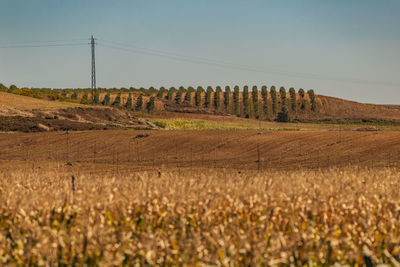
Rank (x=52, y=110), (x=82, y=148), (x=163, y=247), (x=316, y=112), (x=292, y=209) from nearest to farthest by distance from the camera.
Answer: (x=163, y=247) < (x=292, y=209) < (x=82, y=148) < (x=52, y=110) < (x=316, y=112)

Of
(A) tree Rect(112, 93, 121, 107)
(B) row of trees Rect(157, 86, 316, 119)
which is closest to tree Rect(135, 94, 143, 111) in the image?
(A) tree Rect(112, 93, 121, 107)

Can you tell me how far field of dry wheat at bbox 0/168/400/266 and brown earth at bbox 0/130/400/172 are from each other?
21706 millimetres

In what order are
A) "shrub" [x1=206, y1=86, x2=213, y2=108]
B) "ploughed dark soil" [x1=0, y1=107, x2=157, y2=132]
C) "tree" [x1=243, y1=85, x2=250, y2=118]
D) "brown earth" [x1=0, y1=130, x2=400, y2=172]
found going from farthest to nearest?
1. "shrub" [x1=206, y1=86, x2=213, y2=108]
2. "tree" [x1=243, y1=85, x2=250, y2=118]
3. "ploughed dark soil" [x1=0, y1=107, x2=157, y2=132]
4. "brown earth" [x1=0, y1=130, x2=400, y2=172]

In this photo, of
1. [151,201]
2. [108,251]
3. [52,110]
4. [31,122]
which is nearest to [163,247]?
[108,251]

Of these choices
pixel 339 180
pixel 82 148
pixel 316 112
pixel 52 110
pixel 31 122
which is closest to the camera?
pixel 339 180

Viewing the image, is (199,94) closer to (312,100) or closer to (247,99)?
(247,99)

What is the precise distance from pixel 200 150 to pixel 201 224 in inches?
1360

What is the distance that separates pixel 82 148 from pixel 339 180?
3694 cm

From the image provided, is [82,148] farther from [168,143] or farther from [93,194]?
[93,194]

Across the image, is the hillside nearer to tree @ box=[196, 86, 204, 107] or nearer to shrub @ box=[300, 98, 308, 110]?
tree @ box=[196, 86, 204, 107]

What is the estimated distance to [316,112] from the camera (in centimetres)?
13675

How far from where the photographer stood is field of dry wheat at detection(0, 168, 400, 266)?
7637 millimetres

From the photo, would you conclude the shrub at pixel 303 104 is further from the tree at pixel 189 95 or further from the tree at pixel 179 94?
the tree at pixel 179 94

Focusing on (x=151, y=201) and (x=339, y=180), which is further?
(x=339, y=180)
